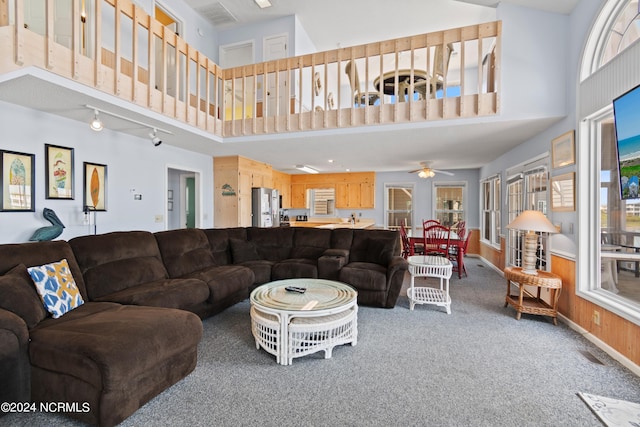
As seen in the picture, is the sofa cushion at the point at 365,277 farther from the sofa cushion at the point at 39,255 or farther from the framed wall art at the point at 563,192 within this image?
the sofa cushion at the point at 39,255

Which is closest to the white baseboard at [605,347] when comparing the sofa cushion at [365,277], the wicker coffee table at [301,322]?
the sofa cushion at [365,277]

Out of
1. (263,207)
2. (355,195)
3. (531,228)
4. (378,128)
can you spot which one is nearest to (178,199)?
(263,207)

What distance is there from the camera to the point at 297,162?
6.85 metres

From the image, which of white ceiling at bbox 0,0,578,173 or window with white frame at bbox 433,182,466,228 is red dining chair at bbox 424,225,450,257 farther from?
window with white frame at bbox 433,182,466,228

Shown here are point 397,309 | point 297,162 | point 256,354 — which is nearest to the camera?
point 256,354

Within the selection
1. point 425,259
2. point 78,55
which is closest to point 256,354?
point 425,259

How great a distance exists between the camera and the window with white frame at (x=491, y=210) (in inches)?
248

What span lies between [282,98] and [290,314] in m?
5.01

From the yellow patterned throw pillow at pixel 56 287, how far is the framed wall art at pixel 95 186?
1958 mm

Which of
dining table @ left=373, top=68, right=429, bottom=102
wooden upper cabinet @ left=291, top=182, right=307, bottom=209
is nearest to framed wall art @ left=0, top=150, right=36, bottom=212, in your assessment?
dining table @ left=373, top=68, right=429, bottom=102

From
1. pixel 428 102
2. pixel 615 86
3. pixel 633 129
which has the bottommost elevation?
pixel 633 129

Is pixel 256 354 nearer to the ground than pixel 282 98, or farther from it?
nearer to the ground

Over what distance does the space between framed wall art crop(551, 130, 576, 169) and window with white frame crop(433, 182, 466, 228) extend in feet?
15.8

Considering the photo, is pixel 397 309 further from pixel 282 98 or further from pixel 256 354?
pixel 282 98
